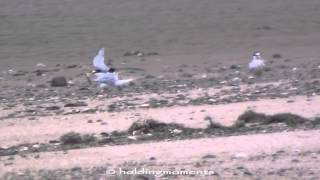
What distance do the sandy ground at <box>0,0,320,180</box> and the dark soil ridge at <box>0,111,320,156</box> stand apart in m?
0.28

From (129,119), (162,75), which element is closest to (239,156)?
(129,119)

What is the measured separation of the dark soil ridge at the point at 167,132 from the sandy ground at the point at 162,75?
0.92 feet

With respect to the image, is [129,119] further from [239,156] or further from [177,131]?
[239,156]

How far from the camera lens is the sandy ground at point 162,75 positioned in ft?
29.4

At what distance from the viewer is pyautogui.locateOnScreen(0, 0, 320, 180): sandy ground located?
29.4 ft

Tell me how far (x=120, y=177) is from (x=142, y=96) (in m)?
7.21

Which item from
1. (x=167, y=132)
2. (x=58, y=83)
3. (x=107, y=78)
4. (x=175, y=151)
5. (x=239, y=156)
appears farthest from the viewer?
(x=58, y=83)

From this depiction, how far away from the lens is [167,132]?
35.0 ft

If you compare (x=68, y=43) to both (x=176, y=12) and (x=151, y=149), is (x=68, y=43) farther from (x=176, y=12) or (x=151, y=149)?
(x=151, y=149)

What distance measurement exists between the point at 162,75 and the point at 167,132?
33.3ft

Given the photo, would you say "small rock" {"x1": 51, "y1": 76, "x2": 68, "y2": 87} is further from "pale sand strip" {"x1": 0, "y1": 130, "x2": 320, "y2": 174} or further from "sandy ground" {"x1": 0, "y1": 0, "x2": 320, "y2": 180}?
"pale sand strip" {"x1": 0, "y1": 130, "x2": 320, "y2": 174}

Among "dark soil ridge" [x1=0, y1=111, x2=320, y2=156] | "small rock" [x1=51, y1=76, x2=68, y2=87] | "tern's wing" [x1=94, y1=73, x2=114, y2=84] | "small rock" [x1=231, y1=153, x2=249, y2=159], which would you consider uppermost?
"tern's wing" [x1=94, y1=73, x2=114, y2=84]

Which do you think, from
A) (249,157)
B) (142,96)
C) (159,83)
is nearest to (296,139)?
(249,157)

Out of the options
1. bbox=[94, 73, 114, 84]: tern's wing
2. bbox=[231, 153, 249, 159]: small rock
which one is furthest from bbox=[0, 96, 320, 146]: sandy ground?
bbox=[94, 73, 114, 84]: tern's wing
